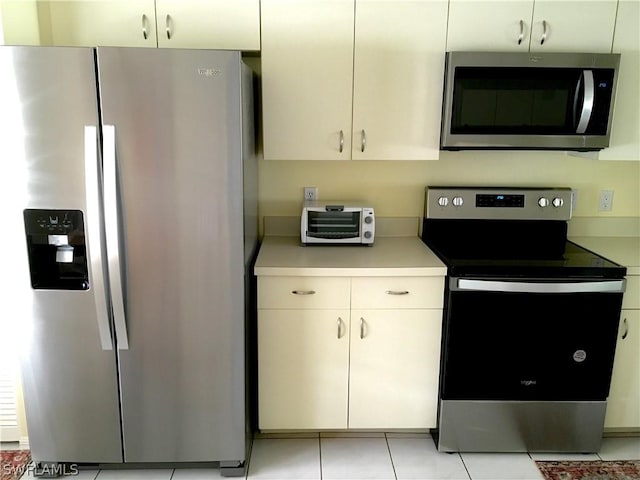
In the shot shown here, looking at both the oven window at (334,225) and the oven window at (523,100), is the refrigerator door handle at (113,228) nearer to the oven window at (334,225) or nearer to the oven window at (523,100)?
the oven window at (334,225)

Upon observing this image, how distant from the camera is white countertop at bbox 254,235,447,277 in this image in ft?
7.34

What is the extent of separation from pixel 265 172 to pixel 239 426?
123 centimetres

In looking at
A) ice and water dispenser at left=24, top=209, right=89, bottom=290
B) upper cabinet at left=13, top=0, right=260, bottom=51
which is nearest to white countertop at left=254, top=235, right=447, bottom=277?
ice and water dispenser at left=24, top=209, right=89, bottom=290

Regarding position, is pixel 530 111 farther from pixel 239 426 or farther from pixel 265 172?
pixel 239 426

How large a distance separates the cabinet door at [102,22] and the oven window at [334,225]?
106cm

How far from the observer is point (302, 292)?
7.40ft

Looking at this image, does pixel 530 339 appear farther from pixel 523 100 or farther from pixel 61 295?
pixel 61 295

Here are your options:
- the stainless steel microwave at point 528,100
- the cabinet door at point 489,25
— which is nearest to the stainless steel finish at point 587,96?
the stainless steel microwave at point 528,100

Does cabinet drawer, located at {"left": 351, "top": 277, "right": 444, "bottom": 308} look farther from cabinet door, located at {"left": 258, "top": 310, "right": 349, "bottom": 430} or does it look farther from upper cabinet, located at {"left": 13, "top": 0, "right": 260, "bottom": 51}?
upper cabinet, located at {"left": 13, "top": 0, "right": 260, "bottom": 51}

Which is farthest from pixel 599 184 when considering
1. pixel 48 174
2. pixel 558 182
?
pixel 48 174

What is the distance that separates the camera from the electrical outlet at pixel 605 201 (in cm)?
276

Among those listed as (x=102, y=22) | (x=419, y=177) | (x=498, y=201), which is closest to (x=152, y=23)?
(x=102, y=22)

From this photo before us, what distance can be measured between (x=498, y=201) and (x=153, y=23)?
1.80m

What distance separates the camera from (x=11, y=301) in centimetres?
202
